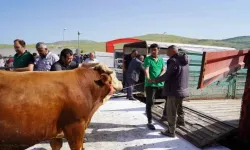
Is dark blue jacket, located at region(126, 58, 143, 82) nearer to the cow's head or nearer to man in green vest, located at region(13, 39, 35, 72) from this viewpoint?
man in green vest, located at region(13, 39, 35, 72)

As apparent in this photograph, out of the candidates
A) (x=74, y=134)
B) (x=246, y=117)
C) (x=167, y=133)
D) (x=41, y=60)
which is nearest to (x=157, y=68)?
(x=167, y=133)

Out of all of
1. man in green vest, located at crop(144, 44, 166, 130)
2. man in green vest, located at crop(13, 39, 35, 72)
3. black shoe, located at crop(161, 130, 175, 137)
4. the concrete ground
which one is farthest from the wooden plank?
man in green vest, located at crop(13, 39, 35, 72)

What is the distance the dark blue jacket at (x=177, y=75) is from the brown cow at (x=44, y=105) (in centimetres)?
190

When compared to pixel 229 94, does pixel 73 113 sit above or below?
above

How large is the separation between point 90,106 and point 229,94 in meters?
7.41

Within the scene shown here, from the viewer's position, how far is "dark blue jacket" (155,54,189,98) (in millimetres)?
4875

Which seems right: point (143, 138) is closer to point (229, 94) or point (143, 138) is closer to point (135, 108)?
point (135, 108)

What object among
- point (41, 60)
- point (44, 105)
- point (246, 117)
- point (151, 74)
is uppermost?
point (41, 60)

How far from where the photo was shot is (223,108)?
289 inches

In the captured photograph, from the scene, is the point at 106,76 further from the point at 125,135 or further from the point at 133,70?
the point at 133,70

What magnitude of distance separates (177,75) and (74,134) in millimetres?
2603

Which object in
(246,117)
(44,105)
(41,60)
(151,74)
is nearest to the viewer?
(44,105)

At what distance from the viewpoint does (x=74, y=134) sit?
322 cm

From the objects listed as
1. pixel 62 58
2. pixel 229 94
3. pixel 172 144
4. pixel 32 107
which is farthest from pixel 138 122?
pixel 229 94
